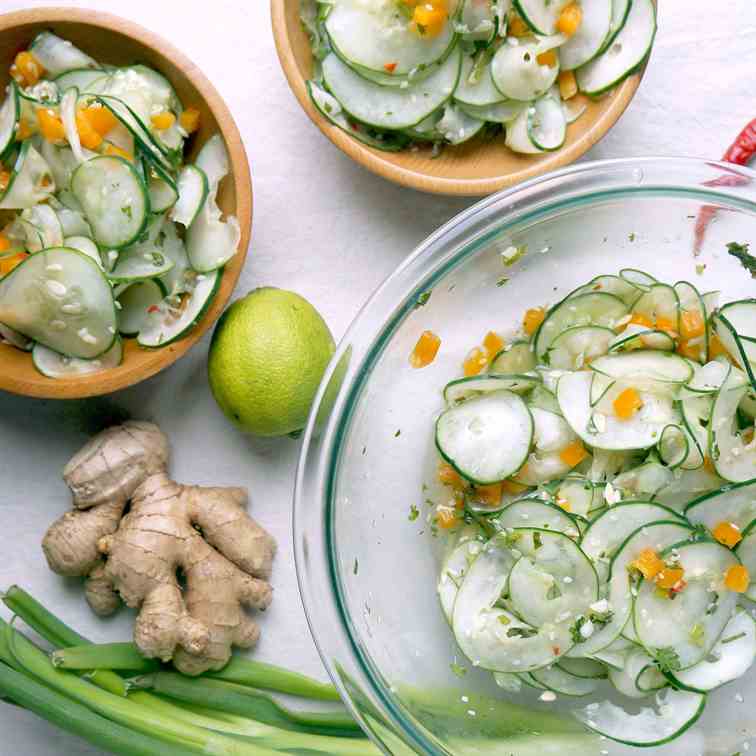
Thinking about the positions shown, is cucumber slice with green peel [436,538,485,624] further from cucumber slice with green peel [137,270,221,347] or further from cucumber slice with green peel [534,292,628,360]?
cucumber slice with green peel [137,270,221,347]

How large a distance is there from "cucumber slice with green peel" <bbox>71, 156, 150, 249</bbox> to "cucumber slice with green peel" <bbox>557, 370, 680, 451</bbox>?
26.9 inches

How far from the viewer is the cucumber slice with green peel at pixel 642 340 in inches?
60.1

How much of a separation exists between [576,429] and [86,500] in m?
0.82

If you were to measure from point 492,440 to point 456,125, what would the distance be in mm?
526

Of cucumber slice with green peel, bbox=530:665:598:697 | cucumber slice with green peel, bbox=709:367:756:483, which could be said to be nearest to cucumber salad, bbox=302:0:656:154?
cucumber slice with green peel, bbox=709:367:756:483

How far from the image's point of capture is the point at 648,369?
1.51 m

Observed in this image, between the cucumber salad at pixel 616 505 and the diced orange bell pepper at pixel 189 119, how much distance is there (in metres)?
0.60

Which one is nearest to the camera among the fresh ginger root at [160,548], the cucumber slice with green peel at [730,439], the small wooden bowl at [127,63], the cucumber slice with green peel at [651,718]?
the cucumber slice with green peel at [730,439]

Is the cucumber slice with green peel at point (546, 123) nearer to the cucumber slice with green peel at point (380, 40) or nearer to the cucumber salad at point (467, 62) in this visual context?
the cucumber salad at point (467, 62)

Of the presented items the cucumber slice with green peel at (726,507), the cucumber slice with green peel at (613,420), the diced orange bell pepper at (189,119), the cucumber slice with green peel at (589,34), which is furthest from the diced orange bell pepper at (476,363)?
the diced orange bell pepper at (189,119)

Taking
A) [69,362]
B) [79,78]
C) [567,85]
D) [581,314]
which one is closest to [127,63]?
[79,78]

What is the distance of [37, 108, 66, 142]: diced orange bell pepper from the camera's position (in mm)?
1652

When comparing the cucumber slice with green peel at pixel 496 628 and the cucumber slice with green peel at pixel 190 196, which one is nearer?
the cucumber slice with green peel at pixel 496 628

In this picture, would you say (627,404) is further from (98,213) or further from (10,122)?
(10,122)
